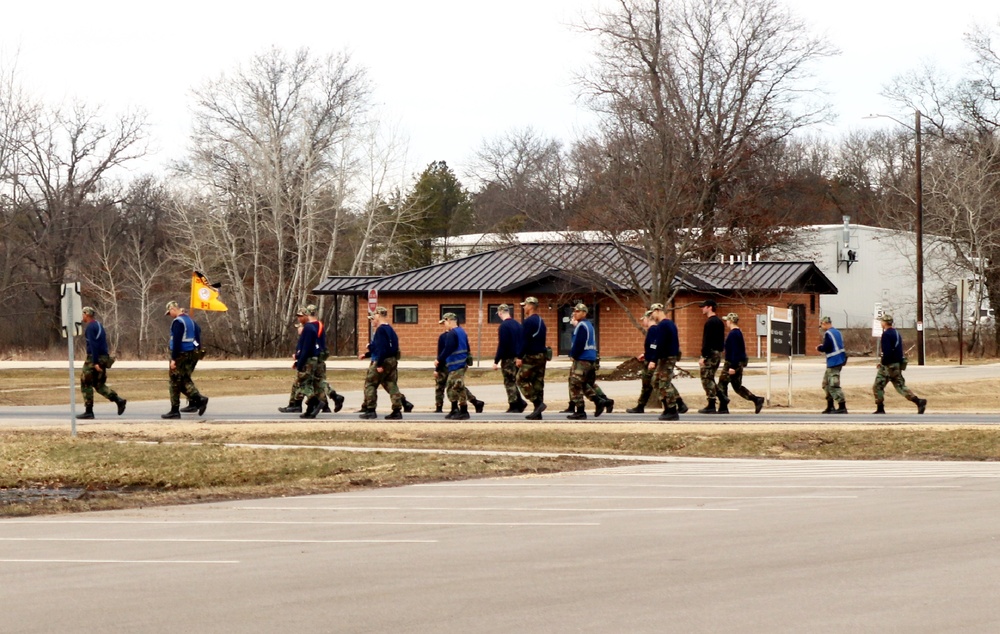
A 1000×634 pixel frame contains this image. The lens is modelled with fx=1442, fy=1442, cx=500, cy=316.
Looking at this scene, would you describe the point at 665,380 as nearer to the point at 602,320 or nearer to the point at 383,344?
the point at 383,344

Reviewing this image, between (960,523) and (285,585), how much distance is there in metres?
5.43

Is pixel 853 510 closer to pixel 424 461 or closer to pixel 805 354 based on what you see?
pixel 424 461

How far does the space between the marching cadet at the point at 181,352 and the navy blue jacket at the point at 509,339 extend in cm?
492

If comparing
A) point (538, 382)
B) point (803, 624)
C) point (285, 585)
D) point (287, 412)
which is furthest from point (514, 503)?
point (287, 412)

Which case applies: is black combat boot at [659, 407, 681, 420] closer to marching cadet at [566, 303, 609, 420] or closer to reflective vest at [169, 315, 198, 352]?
marching cadet at [566, 303, 609, 420]

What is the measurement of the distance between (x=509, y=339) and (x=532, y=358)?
708mm

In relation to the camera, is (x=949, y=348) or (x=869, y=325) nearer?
(x=949, y=348)

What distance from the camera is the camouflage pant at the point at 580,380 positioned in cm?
2288

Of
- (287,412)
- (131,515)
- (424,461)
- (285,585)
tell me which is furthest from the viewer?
(287,412)

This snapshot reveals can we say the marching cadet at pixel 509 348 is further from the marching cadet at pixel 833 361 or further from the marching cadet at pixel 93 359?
the marching cadet at pixel 93 359

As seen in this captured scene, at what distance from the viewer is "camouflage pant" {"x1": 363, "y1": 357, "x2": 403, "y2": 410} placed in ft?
74.3

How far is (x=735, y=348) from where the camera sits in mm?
24344

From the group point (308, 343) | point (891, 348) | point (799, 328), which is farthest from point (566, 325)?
point (308, 343)

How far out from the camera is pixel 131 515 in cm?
1277
